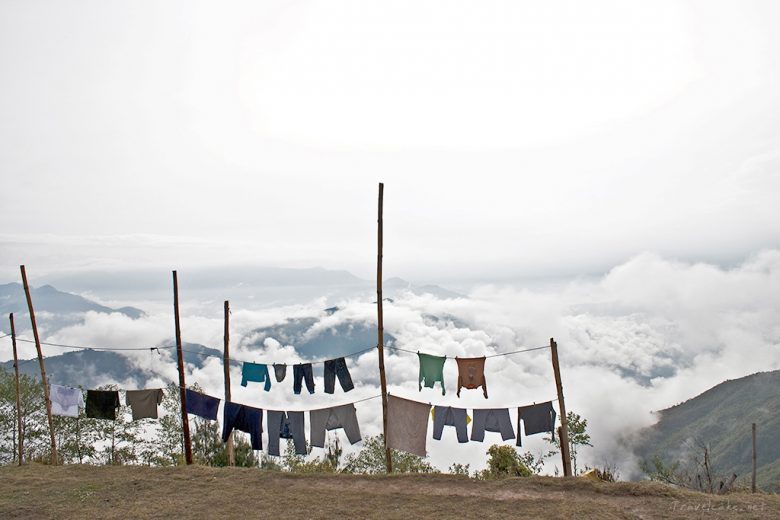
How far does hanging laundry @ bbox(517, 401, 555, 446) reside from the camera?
17516mm

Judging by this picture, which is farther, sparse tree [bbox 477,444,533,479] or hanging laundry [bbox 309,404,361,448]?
sparse tree [bbox 477,444,533,479]

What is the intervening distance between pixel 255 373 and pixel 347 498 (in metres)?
8.07

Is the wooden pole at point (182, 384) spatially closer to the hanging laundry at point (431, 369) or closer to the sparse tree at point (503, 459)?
the hanging laundry at point (431, 369)

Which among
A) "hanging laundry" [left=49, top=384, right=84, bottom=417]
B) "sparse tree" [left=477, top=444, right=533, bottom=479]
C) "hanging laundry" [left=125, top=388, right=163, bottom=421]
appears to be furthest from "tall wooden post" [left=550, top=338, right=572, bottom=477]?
"hanging laundry" [left=49, top=384, right=84, bottom=417]

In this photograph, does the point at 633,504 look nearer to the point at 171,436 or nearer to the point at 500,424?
the point at 500,424

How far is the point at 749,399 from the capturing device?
169 meters


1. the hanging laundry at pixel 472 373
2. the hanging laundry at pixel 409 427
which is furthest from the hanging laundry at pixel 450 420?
the hanging laundry at pixel 472 373

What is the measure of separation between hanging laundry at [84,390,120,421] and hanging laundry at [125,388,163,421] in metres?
0.92

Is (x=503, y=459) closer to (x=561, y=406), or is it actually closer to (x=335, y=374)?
(x=561, y=406)

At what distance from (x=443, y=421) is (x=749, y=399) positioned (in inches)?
7787

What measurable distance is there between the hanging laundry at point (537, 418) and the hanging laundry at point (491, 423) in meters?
0.45

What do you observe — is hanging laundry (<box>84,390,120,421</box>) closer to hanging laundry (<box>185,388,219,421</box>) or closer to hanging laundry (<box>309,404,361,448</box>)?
hanging laundry (<box>185,388,219,421</box>)

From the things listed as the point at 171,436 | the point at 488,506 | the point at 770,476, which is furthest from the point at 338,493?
the point at 770,476

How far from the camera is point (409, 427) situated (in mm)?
17391
